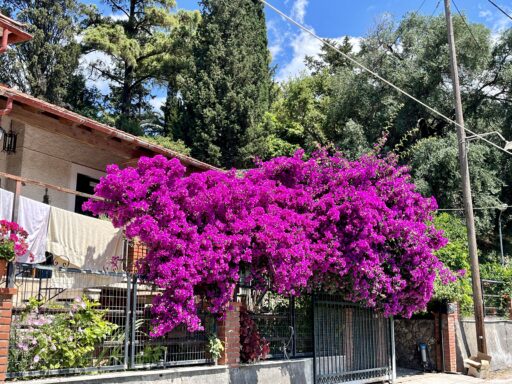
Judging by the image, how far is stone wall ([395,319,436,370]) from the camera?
15.5 m

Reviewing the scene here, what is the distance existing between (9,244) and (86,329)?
1.52 m

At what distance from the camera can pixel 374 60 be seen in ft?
88.6

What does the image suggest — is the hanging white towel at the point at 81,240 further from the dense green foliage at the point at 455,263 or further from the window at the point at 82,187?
the dense green foliage at the point at 455,263

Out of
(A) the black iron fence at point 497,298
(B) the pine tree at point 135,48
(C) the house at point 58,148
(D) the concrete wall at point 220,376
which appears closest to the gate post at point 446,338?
(A) the black iron fence at point 497,298

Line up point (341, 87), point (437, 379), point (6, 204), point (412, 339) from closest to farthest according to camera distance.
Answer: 1. point (6, 204)
2. point (437, 379)
3. point (412, 339)
4. point (341, 87)

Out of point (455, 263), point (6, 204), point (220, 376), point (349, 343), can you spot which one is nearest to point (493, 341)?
point (455, 263)

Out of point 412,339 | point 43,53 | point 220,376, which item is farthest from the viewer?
point 43,53

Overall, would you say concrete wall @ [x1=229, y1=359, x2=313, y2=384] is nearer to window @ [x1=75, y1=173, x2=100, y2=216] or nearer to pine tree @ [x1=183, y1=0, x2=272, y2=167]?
window @ [x1=75, y1=173, x2=100, y2=216]

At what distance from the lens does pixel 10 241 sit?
6469 millimetres

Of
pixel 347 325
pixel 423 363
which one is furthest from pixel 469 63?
pixel 347 325

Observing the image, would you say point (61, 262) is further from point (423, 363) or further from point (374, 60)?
point (374, 60)

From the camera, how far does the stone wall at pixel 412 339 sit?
1545 cm

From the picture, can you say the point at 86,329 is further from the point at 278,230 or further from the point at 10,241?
the point at 278,230

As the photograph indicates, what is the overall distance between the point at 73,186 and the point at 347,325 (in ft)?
24.2
